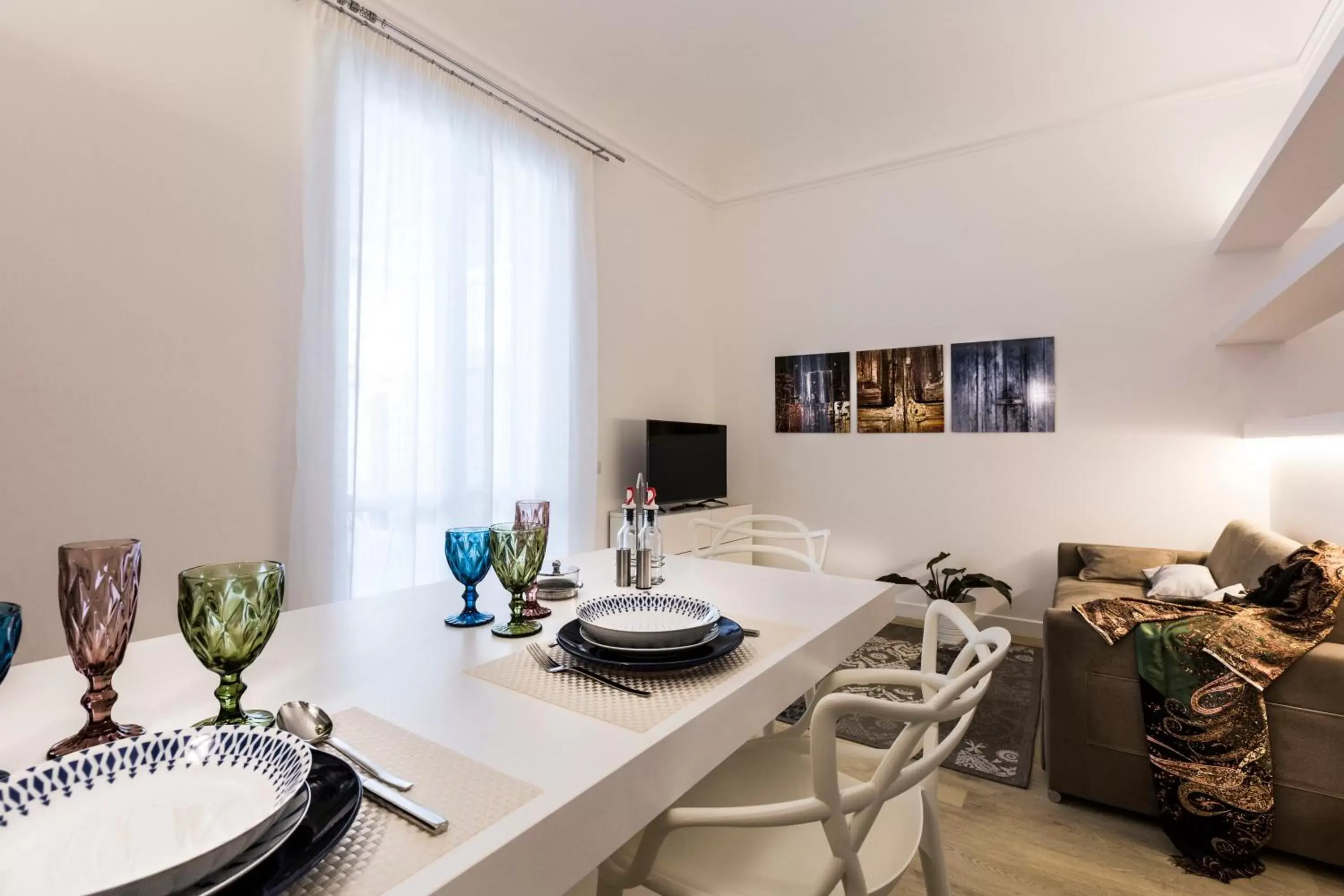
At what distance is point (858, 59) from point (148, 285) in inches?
130

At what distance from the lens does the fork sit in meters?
0.85

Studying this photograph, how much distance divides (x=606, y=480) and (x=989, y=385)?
2411 mm

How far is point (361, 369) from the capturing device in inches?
106

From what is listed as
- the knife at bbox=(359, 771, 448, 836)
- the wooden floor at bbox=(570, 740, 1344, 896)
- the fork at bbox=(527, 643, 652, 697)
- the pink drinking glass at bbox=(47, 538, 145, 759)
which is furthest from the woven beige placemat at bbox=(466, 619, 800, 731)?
the wooden floor at bbox=(570, 740, 1344, 896)

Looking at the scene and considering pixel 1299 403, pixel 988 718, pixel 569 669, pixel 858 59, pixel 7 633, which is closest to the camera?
pixel 7 633

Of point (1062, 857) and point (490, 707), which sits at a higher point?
point (490, 707)

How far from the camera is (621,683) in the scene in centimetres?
87

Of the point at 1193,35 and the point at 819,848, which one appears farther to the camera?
the point at 1193,35

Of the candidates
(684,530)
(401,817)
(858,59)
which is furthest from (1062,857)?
(858,59)

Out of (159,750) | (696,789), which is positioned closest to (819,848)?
(696,789)

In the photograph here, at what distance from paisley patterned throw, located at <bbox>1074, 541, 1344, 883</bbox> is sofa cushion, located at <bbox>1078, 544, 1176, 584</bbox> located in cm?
153

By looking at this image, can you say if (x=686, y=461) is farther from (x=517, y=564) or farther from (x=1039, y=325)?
(x=517, y=564)

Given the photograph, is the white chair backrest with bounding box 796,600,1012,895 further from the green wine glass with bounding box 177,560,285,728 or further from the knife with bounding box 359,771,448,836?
the green wine glass with bounding box 177,560,285,728

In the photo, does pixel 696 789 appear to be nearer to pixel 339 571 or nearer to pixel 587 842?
pixel 587 842
